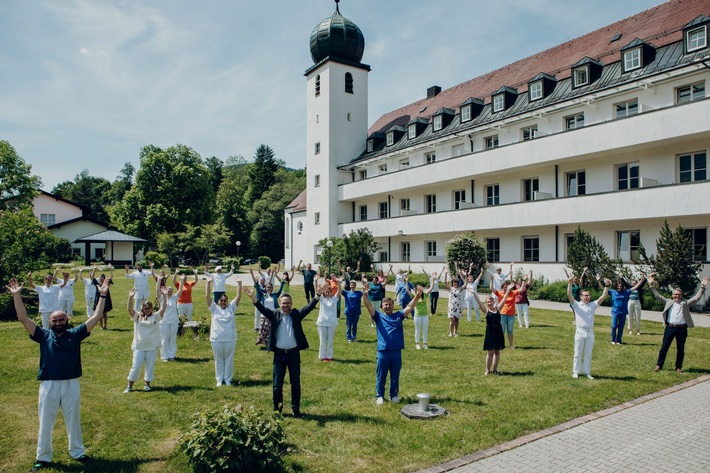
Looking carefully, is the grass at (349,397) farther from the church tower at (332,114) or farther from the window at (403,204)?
the church tower at (332,114)

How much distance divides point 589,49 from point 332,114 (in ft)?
68.6

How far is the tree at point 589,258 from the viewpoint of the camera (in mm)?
23645

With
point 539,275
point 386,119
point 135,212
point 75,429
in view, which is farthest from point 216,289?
point 135,212

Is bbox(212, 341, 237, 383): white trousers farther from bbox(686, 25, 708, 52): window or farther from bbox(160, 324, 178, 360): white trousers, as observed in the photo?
bbox(686, 25, 708, 52): window

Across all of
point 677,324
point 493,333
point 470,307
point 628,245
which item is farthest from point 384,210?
point 493,333

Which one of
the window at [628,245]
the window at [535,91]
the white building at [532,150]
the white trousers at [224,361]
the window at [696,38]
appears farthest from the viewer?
the window at [535,91]

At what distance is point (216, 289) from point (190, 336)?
3.46 meters

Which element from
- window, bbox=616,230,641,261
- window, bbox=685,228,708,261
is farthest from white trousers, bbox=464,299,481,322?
window, bbox=685,228,708,261

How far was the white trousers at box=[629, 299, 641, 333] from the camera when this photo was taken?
622 inches

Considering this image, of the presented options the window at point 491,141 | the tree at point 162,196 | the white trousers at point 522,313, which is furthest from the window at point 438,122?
the tree at point 162,196

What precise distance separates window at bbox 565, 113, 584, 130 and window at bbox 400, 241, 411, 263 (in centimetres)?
1534

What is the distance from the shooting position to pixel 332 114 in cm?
4322

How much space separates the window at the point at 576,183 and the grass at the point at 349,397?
1353 centimetres

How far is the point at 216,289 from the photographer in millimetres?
17922
